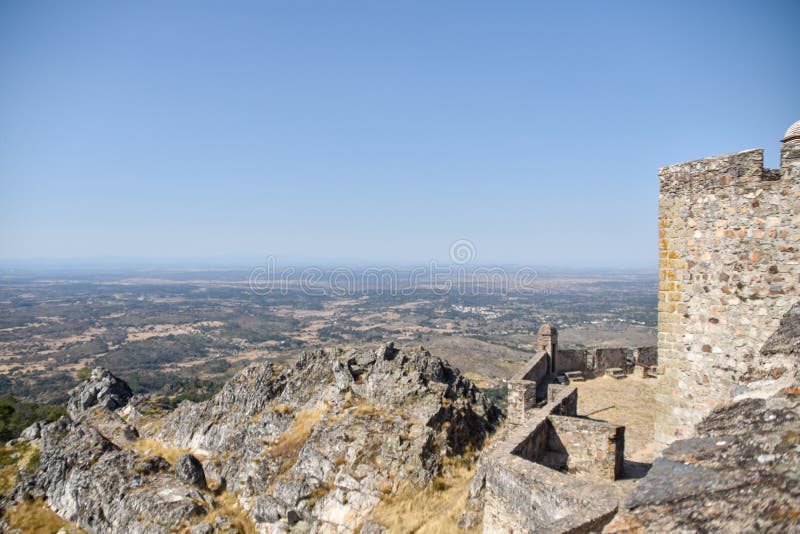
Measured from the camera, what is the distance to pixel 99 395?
29.0m

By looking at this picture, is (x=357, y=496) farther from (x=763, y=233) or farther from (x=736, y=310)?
(x=763, y=233)

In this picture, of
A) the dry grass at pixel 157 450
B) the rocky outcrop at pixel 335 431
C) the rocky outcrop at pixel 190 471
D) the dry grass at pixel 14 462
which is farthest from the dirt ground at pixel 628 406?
the dry grass at pixel 14 462

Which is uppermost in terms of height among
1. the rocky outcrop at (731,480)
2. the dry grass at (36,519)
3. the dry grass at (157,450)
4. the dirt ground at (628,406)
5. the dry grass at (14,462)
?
the rocky outcrop at (731,480)

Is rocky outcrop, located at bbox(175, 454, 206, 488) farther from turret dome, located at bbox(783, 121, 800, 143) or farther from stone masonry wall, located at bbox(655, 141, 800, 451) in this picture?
turret dome, located at bbox(783, 121, 800, 143)

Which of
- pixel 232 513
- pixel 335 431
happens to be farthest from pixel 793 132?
pixel 232 513

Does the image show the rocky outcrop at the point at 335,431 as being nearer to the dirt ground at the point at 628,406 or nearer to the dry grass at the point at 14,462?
the dirt ground at the point at 628,406

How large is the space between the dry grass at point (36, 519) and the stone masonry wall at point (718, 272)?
850 inches

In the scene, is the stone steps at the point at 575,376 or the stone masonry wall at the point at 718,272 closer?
the stone masonry wall at the point at 718,272

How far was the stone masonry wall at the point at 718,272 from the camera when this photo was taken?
6.29m

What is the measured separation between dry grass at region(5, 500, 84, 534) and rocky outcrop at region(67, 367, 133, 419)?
7.88 metres

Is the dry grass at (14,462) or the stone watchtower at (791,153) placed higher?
the stone watchtower at (791,153)

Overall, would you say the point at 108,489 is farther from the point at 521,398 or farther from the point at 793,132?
the point at 793,132

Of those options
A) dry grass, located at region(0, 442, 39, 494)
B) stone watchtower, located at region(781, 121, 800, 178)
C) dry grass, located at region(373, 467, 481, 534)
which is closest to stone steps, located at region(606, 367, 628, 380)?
dry grass, located at region(373, 467, 481, 534)

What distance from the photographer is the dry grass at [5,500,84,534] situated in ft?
60.8
